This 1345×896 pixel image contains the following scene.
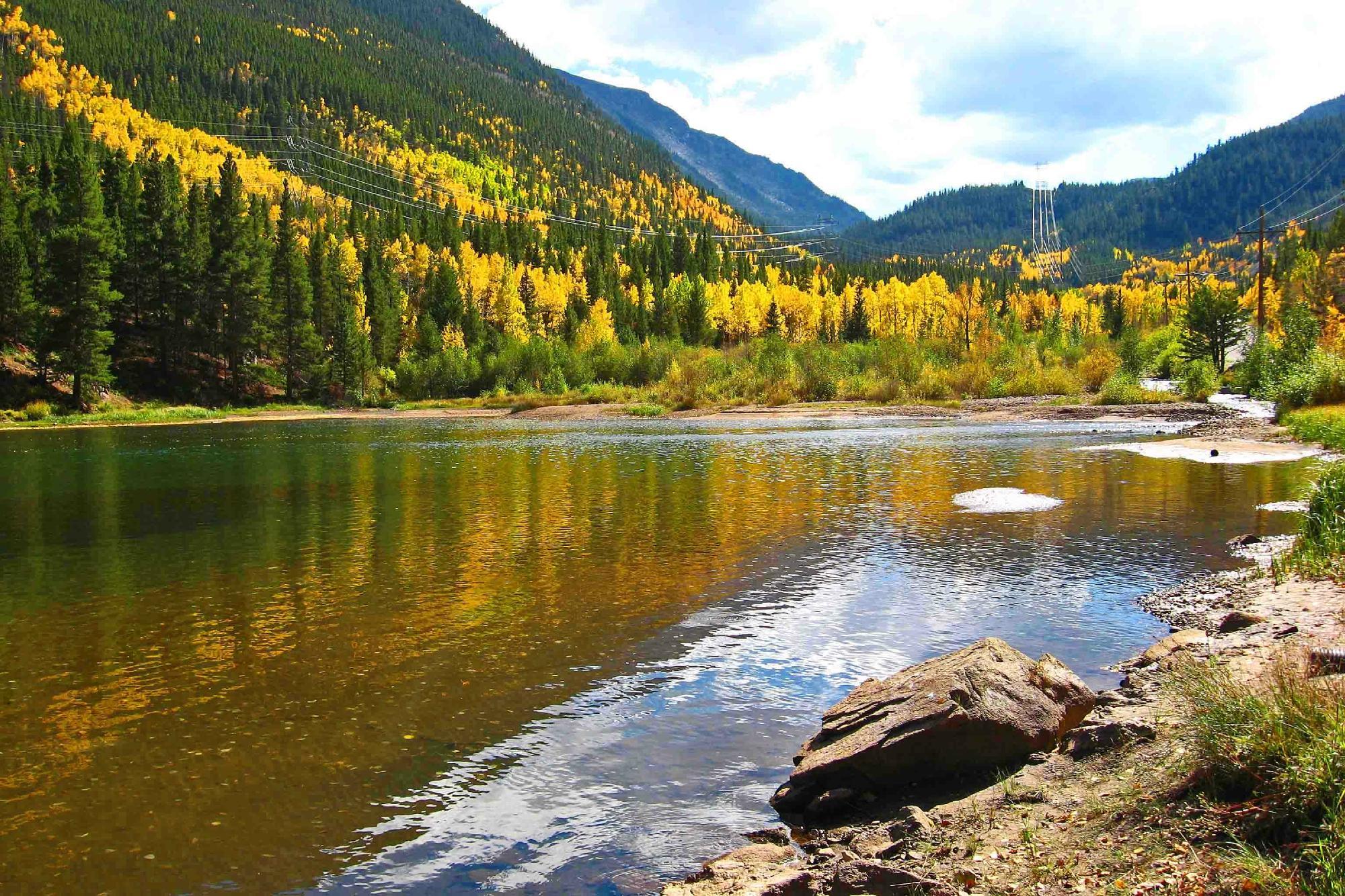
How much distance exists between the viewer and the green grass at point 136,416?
59.3 metres

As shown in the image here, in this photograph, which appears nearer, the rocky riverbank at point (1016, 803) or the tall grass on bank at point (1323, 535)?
the rocky riverbank at point (1016, 803)

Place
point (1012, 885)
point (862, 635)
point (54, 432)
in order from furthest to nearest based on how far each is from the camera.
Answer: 1. point (54, 432)
2. point (862, 635)
3. point (1012, 885)

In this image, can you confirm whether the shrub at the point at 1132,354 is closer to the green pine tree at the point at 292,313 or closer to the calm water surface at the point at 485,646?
the calm water surface at the point at 485,646

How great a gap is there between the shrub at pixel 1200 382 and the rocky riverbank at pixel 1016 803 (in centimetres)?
5044

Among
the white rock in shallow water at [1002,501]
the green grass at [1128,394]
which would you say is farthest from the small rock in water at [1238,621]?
the green grass at [1128,394]

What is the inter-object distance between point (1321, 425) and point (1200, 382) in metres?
25.7

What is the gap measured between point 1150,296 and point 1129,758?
650 ft

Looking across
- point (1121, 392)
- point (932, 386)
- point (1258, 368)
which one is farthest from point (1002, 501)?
point (932, 386)

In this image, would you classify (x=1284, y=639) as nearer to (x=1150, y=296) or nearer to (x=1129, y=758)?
(x=1129, y=758)

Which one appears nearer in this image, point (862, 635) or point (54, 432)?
point (862, 635)

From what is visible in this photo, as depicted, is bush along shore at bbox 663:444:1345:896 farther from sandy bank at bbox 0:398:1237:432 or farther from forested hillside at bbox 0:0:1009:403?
forested hillside at bbox 0:0:1009:403

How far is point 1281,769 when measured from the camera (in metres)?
4.77

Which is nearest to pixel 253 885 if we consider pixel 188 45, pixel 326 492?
pixel 326 492

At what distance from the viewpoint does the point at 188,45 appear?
19750cm
